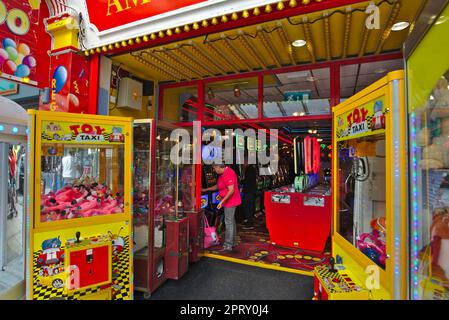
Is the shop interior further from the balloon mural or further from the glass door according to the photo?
the glass door

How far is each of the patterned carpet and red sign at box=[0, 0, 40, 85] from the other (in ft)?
12.8

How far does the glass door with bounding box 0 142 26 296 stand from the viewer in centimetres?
282

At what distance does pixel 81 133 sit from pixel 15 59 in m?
1.73

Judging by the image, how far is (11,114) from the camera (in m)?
2.66

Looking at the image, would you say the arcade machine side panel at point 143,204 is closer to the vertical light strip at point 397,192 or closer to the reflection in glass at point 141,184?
the reflection in glass at point 141,184

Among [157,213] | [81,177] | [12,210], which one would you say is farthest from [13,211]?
[157,213]

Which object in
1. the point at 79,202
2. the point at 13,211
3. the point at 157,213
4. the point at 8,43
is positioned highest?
the point at 8,43

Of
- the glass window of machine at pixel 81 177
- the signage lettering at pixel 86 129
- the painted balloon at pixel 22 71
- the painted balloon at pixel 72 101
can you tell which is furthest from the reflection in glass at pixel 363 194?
the painted balloon at pixel 22 71

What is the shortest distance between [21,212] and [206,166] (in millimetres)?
3273

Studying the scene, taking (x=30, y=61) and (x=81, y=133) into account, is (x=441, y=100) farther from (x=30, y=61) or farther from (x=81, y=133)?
(x=30, y=61)

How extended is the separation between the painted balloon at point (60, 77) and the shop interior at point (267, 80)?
71cm

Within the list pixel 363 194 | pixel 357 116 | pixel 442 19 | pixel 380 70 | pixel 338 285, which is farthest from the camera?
pixel 380 70

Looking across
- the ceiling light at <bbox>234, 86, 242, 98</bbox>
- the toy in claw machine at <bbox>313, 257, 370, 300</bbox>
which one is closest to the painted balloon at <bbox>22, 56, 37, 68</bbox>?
the ceiling light at <bbox>234, 86, 242, 98</bbox>
